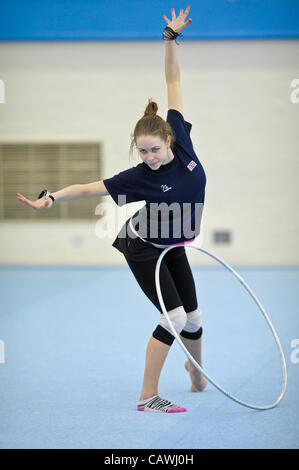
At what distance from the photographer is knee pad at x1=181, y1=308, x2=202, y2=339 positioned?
10.4 ft

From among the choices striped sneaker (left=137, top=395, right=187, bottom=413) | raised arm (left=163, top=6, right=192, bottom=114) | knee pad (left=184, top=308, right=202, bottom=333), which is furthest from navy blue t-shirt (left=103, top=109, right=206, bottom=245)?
striped sneaker (left=137, top=395, right=187, bottom=413)

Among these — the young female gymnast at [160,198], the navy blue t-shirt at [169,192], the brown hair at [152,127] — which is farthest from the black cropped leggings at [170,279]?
the brown hair at [152,127]

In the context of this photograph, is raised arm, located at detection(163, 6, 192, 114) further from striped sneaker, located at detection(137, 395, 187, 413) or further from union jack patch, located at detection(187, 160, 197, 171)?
striped sneaker, located at detection(137, 395, 187, 413)

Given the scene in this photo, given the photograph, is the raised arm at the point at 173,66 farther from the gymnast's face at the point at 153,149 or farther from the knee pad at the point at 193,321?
the knee pad at the point at 193,321

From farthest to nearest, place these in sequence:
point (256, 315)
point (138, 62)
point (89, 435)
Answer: point (138, 62), point (256, 315), point (89, 435)

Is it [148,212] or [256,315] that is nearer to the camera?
[148,212]

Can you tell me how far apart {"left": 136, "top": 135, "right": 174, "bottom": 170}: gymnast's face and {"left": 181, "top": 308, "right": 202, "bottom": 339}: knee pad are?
2.80 feet

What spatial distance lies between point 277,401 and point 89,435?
990mm

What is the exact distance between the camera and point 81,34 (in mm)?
8477

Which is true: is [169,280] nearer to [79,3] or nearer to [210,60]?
[79,3]

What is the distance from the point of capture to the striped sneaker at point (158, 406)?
2957 mm

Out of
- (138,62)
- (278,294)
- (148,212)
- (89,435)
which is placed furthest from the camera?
(138,62)

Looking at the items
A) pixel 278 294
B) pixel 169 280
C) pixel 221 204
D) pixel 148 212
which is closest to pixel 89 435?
pixel 169 280

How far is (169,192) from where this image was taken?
2.87 meters
